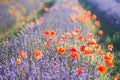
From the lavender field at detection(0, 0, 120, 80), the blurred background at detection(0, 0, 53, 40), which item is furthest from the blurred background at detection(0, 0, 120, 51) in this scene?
the lavender field at detection(0, 0, 120, 80)

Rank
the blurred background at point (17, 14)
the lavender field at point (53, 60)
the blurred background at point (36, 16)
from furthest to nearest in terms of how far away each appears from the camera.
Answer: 1. the blurred background at point (17, 14)
2. the blurred background at point (36, 16)
3. the lavender field at point (53, 60)

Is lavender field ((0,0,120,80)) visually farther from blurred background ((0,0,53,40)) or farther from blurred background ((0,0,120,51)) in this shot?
blurred background ((0,0,53,40))

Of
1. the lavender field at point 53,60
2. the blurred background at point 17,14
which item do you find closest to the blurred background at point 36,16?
the blurred background at point 17,14

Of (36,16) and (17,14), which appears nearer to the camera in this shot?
(36,16)

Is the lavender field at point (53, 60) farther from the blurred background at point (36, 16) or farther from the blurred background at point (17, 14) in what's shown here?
the blurred background at point (17, 14)

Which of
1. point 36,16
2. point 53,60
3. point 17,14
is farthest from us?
point 17,14

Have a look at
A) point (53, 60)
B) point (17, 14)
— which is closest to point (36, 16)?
point (17, 14)

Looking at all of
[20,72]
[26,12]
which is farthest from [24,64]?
[26,12]

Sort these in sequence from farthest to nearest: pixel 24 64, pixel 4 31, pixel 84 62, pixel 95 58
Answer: pixel 4 31 → pixel 95 58 → pixel 84 62 → pixel 24 64

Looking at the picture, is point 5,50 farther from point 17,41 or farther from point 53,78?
point 53,78

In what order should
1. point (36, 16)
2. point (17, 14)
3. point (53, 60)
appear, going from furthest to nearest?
point (17, 14), point (36, 16), point (53, 60)

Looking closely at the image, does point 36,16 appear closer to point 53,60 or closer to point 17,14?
point 17,14
